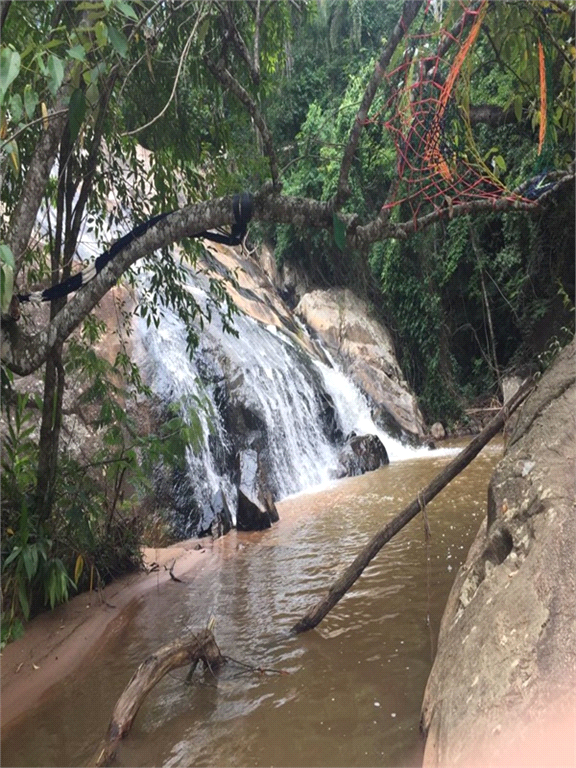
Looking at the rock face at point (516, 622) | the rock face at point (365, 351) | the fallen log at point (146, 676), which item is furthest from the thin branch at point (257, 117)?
the rock face at point (365, 351)

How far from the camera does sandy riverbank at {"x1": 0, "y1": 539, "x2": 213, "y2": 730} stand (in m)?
3.23

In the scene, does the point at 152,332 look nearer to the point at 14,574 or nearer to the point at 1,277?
the point at 14,574

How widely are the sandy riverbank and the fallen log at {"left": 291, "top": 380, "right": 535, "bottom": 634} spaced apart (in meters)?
1.43

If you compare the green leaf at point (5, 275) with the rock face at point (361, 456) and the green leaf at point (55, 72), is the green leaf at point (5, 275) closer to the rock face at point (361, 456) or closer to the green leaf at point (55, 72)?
the green leaf at point (55, 72)

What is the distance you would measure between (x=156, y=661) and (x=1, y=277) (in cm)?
201

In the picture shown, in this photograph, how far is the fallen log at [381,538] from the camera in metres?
3.50

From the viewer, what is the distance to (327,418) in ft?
37.8

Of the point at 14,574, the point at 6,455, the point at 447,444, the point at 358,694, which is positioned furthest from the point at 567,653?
the point at 447,444

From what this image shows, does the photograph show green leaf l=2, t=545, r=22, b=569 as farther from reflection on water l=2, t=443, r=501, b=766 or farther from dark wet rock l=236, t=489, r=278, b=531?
dark wet rock l=236, t=489, r=278, b=531

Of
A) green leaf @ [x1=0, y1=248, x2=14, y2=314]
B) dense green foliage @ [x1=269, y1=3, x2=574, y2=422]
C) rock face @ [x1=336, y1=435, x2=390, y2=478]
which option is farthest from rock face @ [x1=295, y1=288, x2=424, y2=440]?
green leaf @ [x1=0, y1=248, x2=14, y2=314]

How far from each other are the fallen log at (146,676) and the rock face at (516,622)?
1.27m

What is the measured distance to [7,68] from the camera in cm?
175

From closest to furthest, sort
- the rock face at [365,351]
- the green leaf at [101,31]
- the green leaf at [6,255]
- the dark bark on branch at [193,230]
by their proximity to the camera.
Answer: the green leaf at [6,255]
the green leaf at [101,31]
the dark bark on branch at [193,230]
the rock face at [365,351]

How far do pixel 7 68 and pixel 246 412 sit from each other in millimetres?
7751
